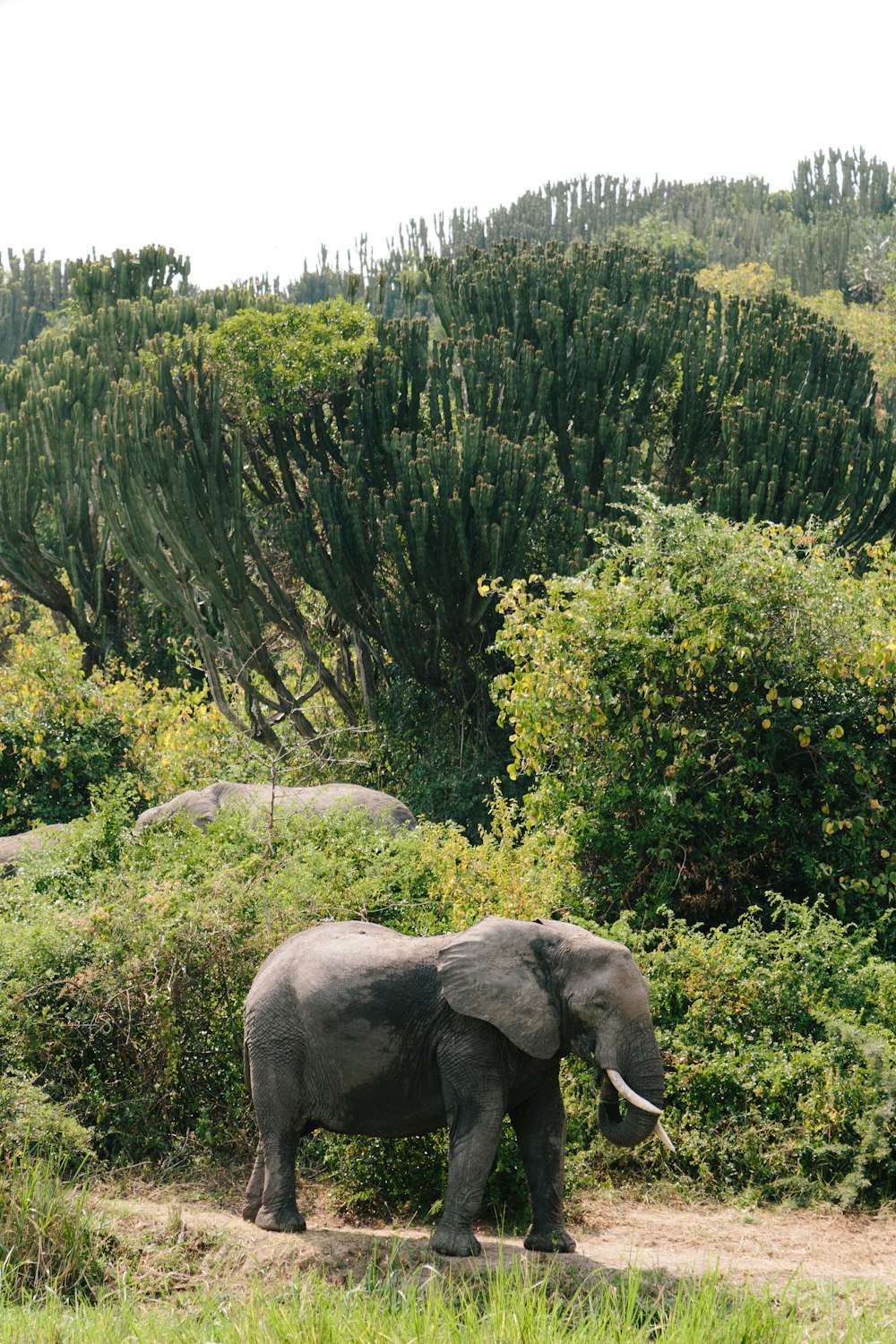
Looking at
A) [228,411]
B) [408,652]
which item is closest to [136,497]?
[228,411]

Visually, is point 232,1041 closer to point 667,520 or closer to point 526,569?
point 667,520

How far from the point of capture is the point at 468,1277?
17.6 ft

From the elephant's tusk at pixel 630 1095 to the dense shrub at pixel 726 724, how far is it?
4.31 m

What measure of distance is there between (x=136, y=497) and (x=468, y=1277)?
13.1 metres

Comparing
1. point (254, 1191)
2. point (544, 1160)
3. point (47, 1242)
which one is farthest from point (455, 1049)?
point (47, 1242)

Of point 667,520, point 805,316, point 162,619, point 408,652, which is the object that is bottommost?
point 162,619

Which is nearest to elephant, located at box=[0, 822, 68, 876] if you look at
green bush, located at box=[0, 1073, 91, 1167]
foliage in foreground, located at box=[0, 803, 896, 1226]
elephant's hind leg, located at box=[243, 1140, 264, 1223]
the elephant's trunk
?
foliage in foreground, located at box=[0, 803, 896, 1226]

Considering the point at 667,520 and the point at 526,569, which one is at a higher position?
the point at 667,520

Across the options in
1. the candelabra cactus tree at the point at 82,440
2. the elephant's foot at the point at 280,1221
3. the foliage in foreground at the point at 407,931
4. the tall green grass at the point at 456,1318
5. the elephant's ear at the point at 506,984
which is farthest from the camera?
the candelabra cactus tree at the point at 82,440

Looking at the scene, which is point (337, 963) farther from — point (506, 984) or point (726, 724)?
point (726, 724)

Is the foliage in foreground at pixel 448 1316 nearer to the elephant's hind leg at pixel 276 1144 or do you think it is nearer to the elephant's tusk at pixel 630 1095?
the elephant's tusk at pixel 630 1095

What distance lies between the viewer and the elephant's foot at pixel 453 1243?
5.60 metres

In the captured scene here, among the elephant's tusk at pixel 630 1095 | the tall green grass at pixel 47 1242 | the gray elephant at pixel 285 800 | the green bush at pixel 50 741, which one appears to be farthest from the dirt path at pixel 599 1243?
the green bush at pixel 50 741

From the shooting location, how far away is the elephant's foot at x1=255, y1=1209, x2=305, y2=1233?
19.5 ft
